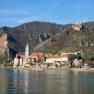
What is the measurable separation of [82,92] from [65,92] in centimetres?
261

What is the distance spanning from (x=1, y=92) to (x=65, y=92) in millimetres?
9708

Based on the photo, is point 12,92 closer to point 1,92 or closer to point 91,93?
point 1,92

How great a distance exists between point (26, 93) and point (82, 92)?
28.9ft

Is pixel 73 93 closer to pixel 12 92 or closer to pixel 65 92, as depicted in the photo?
pixel 65 92

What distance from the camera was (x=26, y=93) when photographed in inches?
2776

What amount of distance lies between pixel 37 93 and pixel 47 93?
1496 mm

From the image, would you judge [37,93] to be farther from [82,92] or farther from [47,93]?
[82,92]

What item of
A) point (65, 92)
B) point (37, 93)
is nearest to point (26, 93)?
point (37, 93)

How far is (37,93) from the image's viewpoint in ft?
231

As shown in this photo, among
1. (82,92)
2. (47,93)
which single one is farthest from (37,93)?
(82,92)

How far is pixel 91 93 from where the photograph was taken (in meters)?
71.6

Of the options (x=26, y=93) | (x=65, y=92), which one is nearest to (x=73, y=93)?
(x=65, y=92)

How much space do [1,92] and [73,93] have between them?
10.8 metres

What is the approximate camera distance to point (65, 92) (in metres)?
72.8
